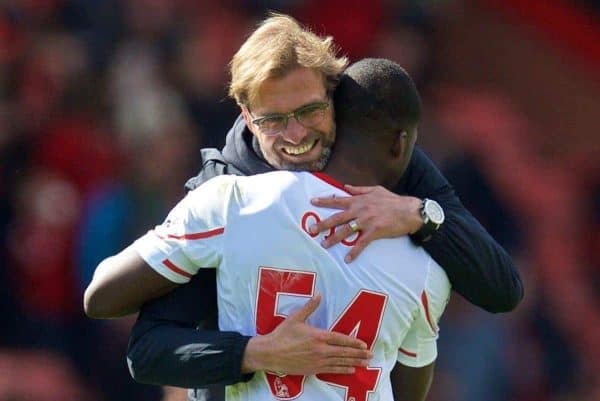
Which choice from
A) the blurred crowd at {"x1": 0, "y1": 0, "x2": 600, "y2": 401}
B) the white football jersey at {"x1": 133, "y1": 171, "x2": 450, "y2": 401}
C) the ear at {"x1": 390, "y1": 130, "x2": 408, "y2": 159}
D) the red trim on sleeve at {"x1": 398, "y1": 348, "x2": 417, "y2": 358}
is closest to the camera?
the white football jersey at {"x1": 133, "y1": 171, "x2": 450, "y2": 401}

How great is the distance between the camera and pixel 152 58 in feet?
18.5

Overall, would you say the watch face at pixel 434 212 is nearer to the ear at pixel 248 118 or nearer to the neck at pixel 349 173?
the neck at pixel 349 173

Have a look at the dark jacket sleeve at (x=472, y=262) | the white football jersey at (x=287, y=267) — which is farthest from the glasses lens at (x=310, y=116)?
the dark jacket sleeve at (x=472, y=262)

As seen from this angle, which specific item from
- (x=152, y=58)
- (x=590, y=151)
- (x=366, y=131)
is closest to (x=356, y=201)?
(x=366, y=131)

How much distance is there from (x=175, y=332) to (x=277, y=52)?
1.84 ft

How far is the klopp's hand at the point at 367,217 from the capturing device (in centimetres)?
251

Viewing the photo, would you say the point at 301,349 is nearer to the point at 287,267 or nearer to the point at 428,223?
the point at 287,267

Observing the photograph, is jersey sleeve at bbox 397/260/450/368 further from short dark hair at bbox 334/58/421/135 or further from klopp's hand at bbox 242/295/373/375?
short dark hair at bbox 334/58/421/135

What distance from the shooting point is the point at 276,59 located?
8.35 feet

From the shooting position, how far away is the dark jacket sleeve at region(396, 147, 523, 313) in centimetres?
262

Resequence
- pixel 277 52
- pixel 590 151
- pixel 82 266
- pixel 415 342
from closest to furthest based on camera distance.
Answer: pixel 277 52, pixel 415 342, pixel 82 266, pixel 590 151

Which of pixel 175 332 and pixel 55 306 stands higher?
pixel 175 332

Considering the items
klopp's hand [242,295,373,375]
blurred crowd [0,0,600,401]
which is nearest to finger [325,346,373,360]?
klopp's hand [242,295,373,375]

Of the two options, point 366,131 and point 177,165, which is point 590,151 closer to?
point 177,165
